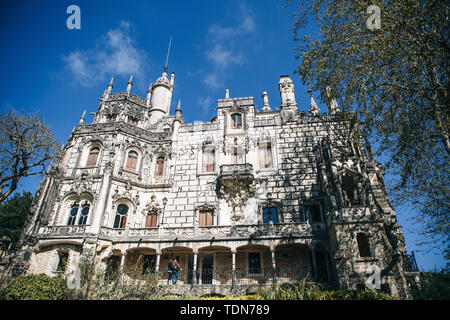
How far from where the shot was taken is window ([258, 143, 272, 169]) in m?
24.3

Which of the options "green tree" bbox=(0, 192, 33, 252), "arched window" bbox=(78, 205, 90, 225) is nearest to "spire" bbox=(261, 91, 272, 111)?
"arched window" bbox=(78, 205, 90, 225)

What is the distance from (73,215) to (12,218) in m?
15.1

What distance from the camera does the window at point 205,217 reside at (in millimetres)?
22266

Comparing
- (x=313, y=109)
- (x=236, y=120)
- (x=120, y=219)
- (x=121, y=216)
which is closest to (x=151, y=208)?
(x=121, y=216)

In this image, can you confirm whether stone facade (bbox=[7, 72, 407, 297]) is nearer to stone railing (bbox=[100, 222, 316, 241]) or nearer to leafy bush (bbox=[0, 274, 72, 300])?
stone railing (bbox=[100, 222, 316, 241])

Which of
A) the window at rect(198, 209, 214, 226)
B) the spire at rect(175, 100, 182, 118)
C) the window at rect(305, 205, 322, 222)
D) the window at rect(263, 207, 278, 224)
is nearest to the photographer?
the window at rect(305, 205, 322, 222)

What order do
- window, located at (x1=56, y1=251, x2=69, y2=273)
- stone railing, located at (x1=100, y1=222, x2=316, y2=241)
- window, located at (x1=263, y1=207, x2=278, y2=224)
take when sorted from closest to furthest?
stone railing, located at (x1=100, y1=222, x2=316, y2=241) < window, located at (x1=56, y1=251, x2=69, y2=273) < window, located at (x1=263, y1=207, x2=278, y2=224)

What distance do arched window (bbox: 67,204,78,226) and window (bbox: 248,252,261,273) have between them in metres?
14.3

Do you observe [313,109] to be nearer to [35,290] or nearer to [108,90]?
[108,90]

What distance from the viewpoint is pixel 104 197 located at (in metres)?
21.7

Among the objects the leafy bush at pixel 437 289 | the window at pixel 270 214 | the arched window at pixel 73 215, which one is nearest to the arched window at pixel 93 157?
the arched window at pixel 73 215

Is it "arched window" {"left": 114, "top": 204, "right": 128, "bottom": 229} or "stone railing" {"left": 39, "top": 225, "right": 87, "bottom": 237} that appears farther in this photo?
"arched window" {"left": 114, "top": 204, "right": 128, "bottom": 229}
